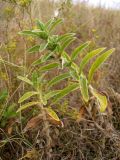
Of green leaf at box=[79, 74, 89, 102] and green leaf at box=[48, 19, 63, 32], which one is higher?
green leaf at box=[48, 19, 63, 32]

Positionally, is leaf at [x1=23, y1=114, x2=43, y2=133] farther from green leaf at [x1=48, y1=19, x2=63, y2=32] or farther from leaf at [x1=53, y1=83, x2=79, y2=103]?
green leaf at [x1=48, y1=19, x2=63, y2=32]

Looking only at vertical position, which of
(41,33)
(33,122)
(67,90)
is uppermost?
(41,33)

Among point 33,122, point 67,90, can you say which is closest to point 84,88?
point 67,90

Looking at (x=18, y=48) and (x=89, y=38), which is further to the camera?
(x=89, y=38)

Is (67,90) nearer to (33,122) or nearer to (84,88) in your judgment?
(84,88)

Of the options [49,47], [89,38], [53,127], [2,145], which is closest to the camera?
[49,47]

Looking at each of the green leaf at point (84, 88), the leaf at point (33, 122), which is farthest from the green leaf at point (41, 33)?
the leaf at point (33, 122)

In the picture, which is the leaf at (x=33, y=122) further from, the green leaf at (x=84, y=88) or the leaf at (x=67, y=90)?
the green leaf at (x=84, y=88)

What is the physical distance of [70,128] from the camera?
2010 millimetres

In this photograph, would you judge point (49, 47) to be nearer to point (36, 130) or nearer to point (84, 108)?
point (84, 108)

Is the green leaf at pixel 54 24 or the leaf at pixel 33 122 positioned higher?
the green leaf at pixel 54 24

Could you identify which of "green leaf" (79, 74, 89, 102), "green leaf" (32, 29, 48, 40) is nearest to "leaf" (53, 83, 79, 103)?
"green leaf" (79, 74, 89, 102)

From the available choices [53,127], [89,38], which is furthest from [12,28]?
[53,127]

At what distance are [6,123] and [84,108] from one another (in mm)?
427
